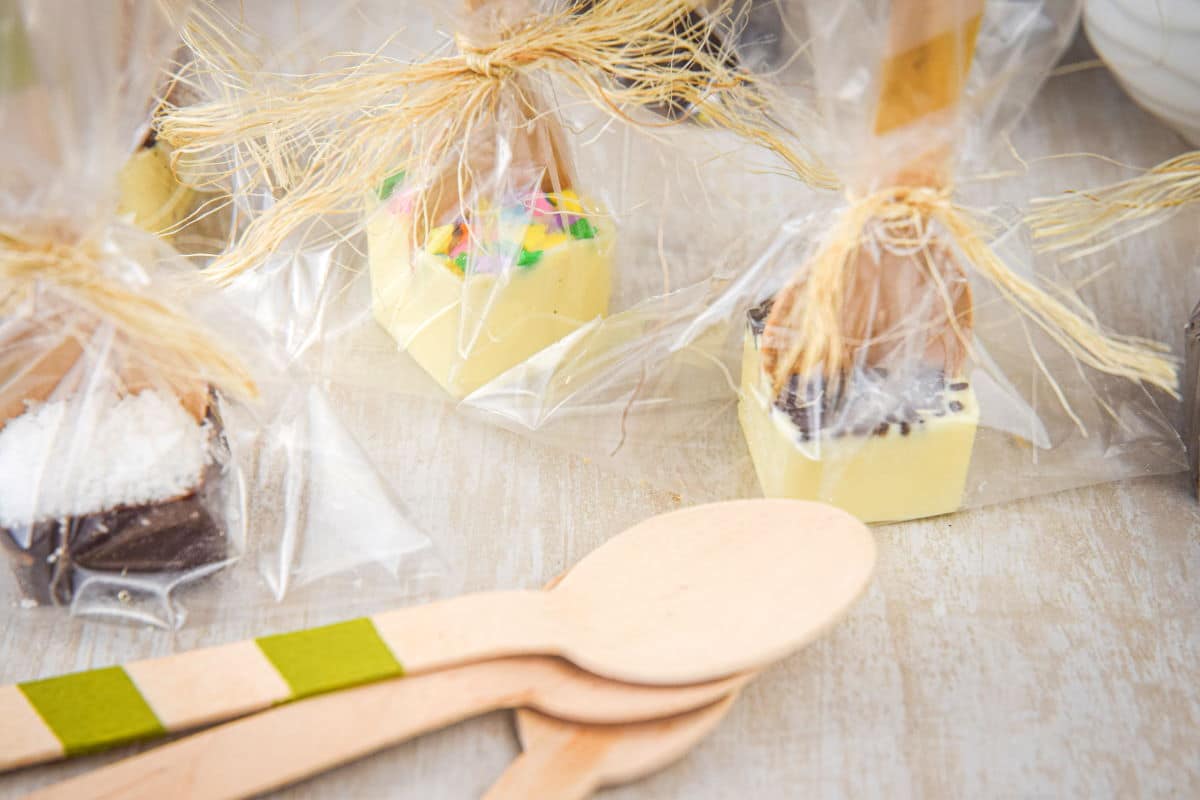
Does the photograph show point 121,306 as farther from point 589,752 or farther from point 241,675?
point 589,752

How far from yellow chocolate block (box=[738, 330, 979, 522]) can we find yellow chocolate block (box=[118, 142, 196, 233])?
1.27ft

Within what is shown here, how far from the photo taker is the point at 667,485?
63 centimetres

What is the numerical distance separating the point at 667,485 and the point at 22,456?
1.04 feet

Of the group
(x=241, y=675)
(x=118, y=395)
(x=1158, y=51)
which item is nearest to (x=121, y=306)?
(x=118, y=395)

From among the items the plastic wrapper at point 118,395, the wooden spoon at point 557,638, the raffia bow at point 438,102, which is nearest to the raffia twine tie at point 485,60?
the raffia bow at point 438,102

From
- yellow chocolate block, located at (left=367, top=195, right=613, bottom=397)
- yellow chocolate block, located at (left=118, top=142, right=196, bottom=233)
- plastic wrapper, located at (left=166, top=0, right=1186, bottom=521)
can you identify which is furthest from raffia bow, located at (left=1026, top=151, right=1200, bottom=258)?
yellow chocolate block, located at (left=118, top=142, right=196, bottom=233)

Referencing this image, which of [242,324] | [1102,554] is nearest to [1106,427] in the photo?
[1102,554]

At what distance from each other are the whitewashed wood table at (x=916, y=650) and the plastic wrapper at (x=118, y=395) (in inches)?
1.0

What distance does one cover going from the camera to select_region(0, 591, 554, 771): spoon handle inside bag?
47 centimetres

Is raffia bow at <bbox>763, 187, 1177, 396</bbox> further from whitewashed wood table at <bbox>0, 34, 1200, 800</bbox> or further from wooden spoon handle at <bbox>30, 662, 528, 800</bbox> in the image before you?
wooden spoon handle at <bbox>30, 662, 528, 800</bbox>

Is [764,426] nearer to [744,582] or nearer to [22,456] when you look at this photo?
[744,582]

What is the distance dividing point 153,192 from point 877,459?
473 millimetres

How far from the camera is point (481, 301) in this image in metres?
0.66

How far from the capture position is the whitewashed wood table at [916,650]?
0.48m
